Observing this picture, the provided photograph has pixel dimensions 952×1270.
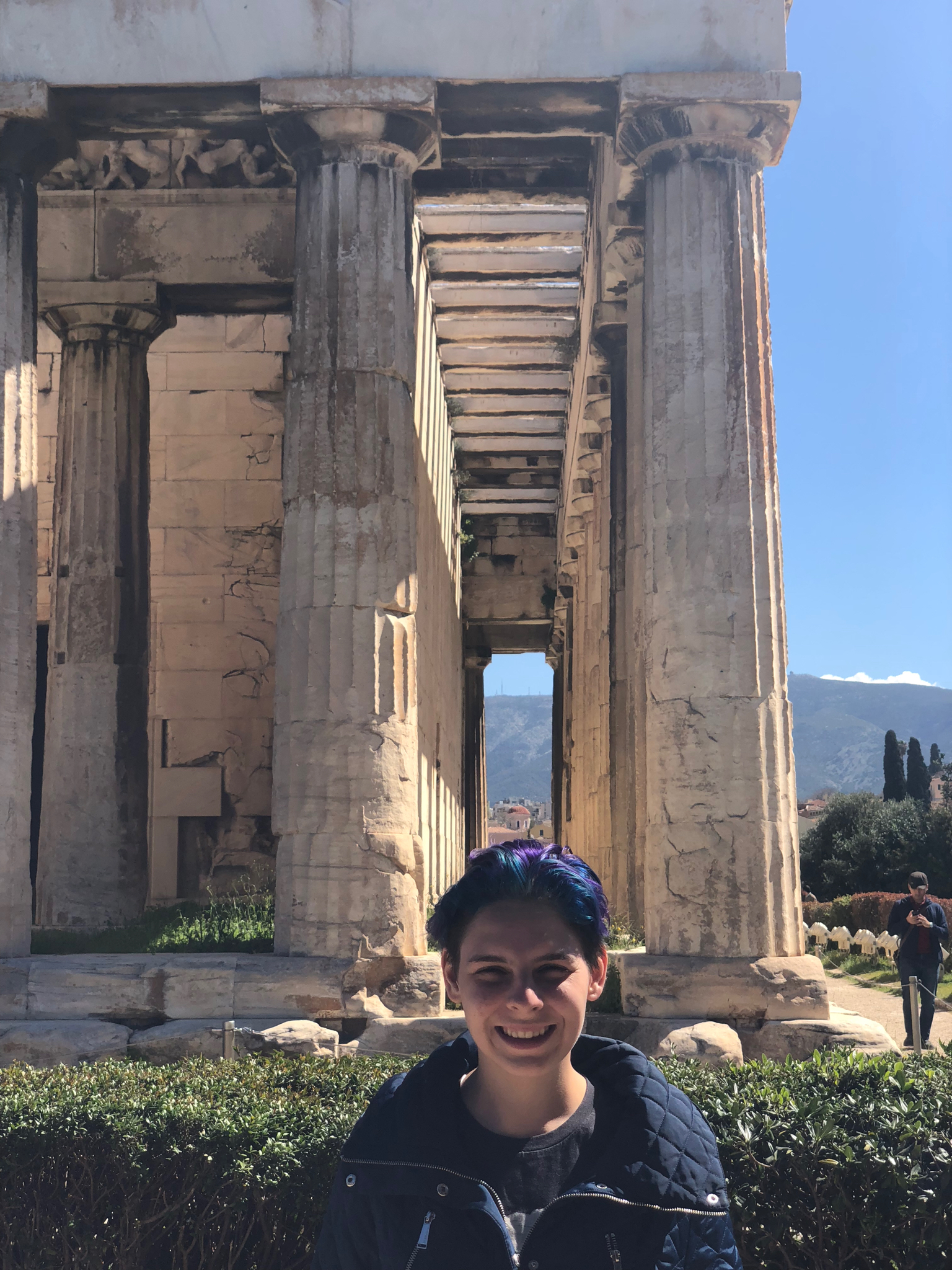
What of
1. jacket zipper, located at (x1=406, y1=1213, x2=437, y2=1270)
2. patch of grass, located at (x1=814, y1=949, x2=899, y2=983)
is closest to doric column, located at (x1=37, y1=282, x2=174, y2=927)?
patch of grass, located at (x1=814, y1=949, x2=899, y2=983)

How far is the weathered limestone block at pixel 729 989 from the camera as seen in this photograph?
9.52m

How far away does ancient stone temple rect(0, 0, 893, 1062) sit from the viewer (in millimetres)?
10117

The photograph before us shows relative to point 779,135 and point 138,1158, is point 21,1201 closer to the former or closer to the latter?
point 138,1158

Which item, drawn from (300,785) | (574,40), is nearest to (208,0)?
(574,40)

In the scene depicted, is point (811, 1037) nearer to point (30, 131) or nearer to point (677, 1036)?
point (677, 1036)

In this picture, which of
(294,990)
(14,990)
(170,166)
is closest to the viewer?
(294,990)

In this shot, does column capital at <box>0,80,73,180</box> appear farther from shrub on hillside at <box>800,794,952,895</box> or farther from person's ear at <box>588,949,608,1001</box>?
shrub on hillside at <box>800,794,952,895</box>

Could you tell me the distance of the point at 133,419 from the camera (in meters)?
15.0

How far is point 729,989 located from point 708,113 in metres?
7.56

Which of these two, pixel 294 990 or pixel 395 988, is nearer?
pixel 294 990

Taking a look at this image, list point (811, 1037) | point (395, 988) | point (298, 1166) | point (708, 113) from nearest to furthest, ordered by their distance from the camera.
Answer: point (298, 1166) < point (811, 1037) < point (395, 988) < point (708, 113)

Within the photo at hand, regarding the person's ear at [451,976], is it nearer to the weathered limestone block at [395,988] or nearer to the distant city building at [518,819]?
the weathered limestone block at [395,988]

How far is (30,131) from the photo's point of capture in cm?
1152

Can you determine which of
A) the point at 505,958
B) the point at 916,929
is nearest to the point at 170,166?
the point at 916,929
